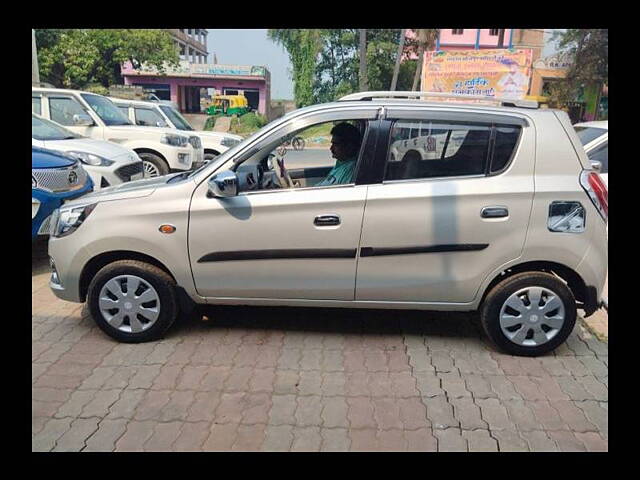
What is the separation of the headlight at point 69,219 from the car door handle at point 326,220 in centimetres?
158

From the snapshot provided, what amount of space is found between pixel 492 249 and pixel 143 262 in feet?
7.88

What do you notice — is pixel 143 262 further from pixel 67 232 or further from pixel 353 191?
pixel 353 191

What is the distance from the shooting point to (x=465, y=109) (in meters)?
3.14

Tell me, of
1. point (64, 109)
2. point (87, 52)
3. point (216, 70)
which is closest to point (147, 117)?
point (64, 109)

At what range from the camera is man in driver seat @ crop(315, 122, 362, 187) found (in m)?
3.24

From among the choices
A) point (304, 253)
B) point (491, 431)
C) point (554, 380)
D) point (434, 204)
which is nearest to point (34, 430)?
point (304, 253)

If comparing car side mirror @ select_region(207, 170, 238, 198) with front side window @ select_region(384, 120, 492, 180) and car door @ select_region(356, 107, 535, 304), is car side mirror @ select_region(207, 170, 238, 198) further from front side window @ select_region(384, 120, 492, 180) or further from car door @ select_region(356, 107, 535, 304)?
front side window @ select_region(384, 120, 492, 180)

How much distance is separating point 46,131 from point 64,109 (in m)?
1.97

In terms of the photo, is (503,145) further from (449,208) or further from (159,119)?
(159,119)

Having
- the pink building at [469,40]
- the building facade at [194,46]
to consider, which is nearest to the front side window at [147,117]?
the pink building at [469,40]

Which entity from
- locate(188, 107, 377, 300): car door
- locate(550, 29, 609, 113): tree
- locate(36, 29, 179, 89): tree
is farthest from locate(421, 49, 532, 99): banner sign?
locate(188, 107, 377, 300): car door

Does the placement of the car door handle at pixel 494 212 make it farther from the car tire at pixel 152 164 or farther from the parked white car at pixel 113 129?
the car tire at pixel 152 164

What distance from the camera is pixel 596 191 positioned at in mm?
2998

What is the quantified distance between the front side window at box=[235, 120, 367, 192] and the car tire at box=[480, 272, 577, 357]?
4.28 feet
